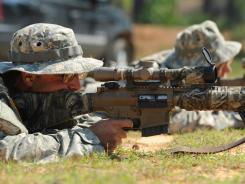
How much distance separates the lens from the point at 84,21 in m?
16.6

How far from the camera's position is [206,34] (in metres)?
9.47

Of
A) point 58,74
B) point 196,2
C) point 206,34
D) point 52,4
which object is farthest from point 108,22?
point 196,2

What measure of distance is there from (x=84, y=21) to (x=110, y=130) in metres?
11.0

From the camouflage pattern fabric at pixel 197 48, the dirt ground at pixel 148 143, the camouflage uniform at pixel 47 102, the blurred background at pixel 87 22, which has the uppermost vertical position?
the blurred background at pixel 87 22

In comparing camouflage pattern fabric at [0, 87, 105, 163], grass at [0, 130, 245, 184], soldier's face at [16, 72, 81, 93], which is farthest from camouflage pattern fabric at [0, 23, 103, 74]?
grass at [0, 130, 245, 184]

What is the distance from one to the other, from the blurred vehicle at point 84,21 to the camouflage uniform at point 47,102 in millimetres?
8030

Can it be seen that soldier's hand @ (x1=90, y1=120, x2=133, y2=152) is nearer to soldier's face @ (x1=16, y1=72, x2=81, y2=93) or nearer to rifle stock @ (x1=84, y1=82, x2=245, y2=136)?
rifle stock @ (x1=84, y1=82, x2=245, y2=136)

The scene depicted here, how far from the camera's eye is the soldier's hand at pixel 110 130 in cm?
573

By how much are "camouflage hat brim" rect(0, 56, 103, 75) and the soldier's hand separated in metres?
0.45

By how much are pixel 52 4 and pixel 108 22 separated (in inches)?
76.2

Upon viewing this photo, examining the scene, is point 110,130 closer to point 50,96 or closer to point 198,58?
point 50,96

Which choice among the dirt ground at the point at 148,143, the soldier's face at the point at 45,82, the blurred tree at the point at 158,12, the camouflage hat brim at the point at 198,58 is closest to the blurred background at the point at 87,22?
the camouflage hat brim at the point at 198,58

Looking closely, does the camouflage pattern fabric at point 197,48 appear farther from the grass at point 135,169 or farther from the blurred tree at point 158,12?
the blurred tree at point 158,12

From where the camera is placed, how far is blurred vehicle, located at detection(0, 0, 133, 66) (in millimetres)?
14703
